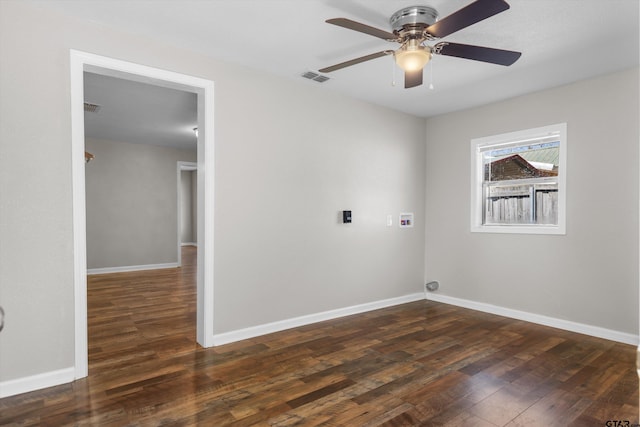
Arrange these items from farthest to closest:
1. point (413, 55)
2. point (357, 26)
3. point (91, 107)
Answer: point (91, 107) < point (413, 55) < point (357, 26)

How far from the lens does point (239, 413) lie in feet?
7.21

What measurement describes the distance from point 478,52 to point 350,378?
237 cm

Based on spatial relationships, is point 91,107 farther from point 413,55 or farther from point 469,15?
point 469,15

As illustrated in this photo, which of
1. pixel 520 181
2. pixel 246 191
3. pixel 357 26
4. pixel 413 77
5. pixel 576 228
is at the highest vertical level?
pixel 357 26

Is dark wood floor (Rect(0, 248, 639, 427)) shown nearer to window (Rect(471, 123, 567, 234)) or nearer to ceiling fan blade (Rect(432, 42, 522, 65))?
window (Rect(471, 123, 567, 234))

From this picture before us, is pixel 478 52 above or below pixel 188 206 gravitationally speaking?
above

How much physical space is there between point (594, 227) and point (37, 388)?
486cm

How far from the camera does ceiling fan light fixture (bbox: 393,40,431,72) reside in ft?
7.80

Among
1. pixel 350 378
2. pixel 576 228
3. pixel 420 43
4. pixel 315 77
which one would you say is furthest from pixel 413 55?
pixel 576 228

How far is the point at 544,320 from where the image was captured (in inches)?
159

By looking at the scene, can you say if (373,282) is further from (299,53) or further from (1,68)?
(1,68)

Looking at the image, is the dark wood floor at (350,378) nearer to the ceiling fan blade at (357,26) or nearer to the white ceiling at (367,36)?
the ceiling fan blade at (357,26)

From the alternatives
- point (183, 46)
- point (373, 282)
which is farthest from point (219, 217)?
point (373, 282)

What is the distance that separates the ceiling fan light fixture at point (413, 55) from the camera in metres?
2.38
